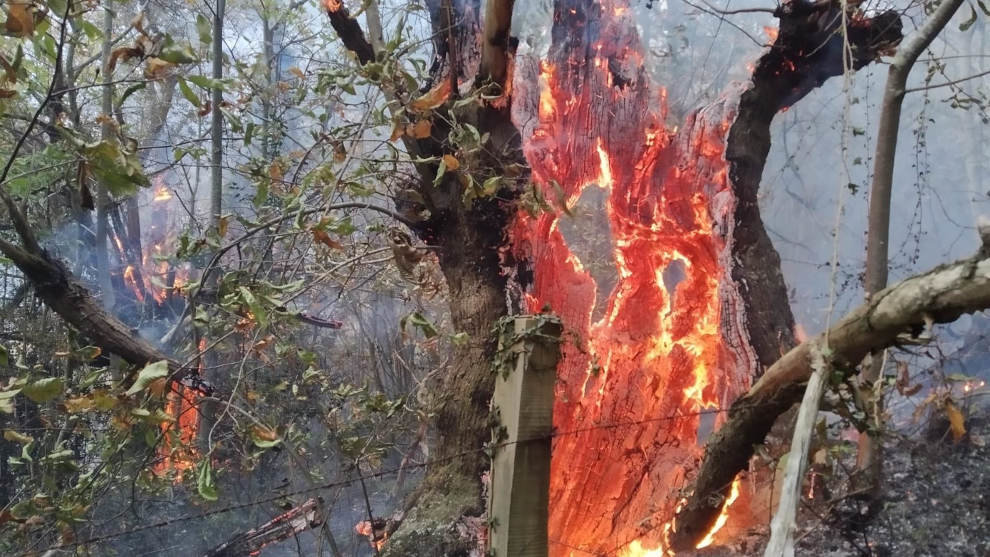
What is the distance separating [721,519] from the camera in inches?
147

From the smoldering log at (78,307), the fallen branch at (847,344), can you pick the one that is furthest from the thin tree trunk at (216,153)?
the fallen branch at (847,344)

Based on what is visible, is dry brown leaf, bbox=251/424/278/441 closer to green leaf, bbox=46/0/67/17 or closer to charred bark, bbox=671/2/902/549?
green leaf, bbox=46/0/67/17

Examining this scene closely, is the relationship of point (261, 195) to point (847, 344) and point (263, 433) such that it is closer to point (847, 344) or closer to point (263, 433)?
point (263, 433)

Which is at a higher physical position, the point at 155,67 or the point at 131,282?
the point at 131,282

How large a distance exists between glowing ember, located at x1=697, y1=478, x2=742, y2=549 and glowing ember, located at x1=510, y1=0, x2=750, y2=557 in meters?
0.34

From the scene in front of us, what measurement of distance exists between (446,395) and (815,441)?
6.69 ft

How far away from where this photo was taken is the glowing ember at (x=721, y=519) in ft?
11.4

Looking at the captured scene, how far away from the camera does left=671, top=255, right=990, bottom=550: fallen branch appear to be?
1.69m

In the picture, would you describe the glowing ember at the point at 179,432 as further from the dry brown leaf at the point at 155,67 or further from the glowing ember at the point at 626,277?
the glowing ember at the point at 626,277

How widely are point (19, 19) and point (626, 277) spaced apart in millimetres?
3960

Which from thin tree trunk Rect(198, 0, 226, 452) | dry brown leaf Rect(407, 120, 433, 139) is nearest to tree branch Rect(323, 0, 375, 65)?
dry brown leaf Rect(407, 120, 433, 139)

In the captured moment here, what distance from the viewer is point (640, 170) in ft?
15.1

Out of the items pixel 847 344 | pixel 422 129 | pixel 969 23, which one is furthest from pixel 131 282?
pixel 969 23

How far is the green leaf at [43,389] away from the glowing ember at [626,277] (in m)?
2.75
